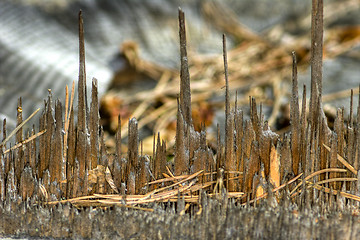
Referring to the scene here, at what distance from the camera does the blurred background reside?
2.66 m

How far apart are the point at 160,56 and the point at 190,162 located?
8.01ft

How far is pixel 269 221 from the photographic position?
0.93 meters

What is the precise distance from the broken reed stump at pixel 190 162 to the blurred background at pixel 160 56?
1040 millimetres

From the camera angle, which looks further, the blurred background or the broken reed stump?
the blurred background

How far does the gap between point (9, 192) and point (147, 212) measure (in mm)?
361

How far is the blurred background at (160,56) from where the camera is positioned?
2656 mm

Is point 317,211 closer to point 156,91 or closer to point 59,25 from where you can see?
point 156,91

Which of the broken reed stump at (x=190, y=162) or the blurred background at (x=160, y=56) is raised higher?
the blurred background at (x=160, y=56)

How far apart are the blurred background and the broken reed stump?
3.41 ft

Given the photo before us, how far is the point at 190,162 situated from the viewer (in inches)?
43.6

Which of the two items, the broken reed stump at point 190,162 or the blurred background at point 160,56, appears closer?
the broken reed stump at point 190,162

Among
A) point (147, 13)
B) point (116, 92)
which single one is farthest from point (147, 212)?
point (147, 13)

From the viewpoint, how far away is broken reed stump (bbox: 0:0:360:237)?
1.06 m

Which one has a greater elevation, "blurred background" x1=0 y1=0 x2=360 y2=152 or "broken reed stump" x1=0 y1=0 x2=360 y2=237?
"blurred background" x1=0 y1=0 x2=360 y2=152
